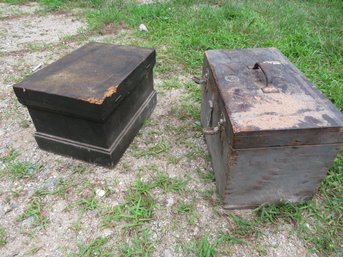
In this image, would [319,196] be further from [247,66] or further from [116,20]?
[116,20]

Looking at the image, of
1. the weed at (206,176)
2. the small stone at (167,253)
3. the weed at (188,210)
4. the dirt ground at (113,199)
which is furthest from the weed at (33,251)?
the weed at (206,176)

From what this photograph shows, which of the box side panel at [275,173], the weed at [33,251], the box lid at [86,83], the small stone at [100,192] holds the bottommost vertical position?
the small stone at [100,192]

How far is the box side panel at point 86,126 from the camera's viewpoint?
160 cm

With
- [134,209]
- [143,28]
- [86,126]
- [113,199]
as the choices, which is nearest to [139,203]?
[134,209]

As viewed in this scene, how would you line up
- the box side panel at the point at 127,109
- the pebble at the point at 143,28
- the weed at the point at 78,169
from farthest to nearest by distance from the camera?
the pebble at the point at 143,28, the weed at the point at 78,169, the box side panel at the point at 127,109

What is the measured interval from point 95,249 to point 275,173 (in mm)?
958

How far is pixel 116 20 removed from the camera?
→ 410 cm

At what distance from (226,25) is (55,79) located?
2.78m

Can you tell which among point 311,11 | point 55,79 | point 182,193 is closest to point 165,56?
point 55,79

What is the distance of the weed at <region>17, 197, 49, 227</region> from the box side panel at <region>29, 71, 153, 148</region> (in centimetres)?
42

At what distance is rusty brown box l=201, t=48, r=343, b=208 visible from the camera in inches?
47.2

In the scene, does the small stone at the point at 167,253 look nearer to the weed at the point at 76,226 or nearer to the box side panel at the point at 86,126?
the weed at the point at 76,226

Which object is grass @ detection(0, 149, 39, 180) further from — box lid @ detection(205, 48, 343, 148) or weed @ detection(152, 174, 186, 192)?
box lid @ detection(205, 48, 343, 148)

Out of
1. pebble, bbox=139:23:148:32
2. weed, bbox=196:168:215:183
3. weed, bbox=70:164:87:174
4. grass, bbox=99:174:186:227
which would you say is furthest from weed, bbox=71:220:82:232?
pebble, bbox=139:23:148:32
